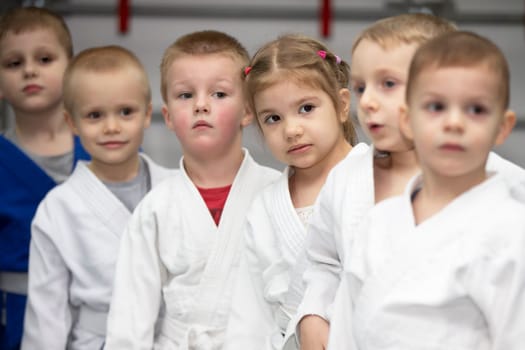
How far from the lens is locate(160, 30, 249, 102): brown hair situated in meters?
1.81

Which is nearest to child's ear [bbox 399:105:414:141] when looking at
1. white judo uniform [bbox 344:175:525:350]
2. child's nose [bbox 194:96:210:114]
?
white judo uniform [bbox 344:175:525:350]

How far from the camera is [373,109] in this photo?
1.25 m

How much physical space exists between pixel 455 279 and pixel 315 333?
380mm

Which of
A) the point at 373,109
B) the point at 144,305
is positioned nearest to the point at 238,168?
the point at 144,305

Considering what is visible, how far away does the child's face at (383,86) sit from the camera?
1241 mm

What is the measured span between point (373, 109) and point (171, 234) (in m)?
0.70

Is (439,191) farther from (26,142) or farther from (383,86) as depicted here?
(26,142)

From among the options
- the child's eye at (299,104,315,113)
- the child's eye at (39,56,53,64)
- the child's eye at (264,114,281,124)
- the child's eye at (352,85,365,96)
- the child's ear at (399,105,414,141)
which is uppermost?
the child's eye at (352,85,365,96)

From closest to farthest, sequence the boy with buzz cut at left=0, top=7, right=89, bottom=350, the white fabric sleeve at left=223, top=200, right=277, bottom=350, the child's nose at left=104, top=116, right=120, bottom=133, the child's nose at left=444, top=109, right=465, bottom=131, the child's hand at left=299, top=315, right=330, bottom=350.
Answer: the child's nose at left=444, top=109, right=465, bottom=131 → the child's hand at left=299, top=315, right=330, bottom=350 → the white fabric sleeve at left=223, top=200, right=277, bottom=350 → the child's nose at left=104, top=116, right=120, bottom=133 → the boy with buzz cut at left=0, top=7, right=89, bottom=350

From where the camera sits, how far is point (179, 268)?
70.0 inches

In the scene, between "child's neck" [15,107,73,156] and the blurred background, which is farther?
the blurred background

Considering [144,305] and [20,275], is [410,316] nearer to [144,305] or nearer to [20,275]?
[144,305]

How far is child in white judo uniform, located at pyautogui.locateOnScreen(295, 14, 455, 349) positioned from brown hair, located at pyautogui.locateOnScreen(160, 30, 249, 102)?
53 centimetres

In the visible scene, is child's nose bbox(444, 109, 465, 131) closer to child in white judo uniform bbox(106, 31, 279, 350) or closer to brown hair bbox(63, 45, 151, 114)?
child in white judo uniform bbox(106, 31, 279, 350)
